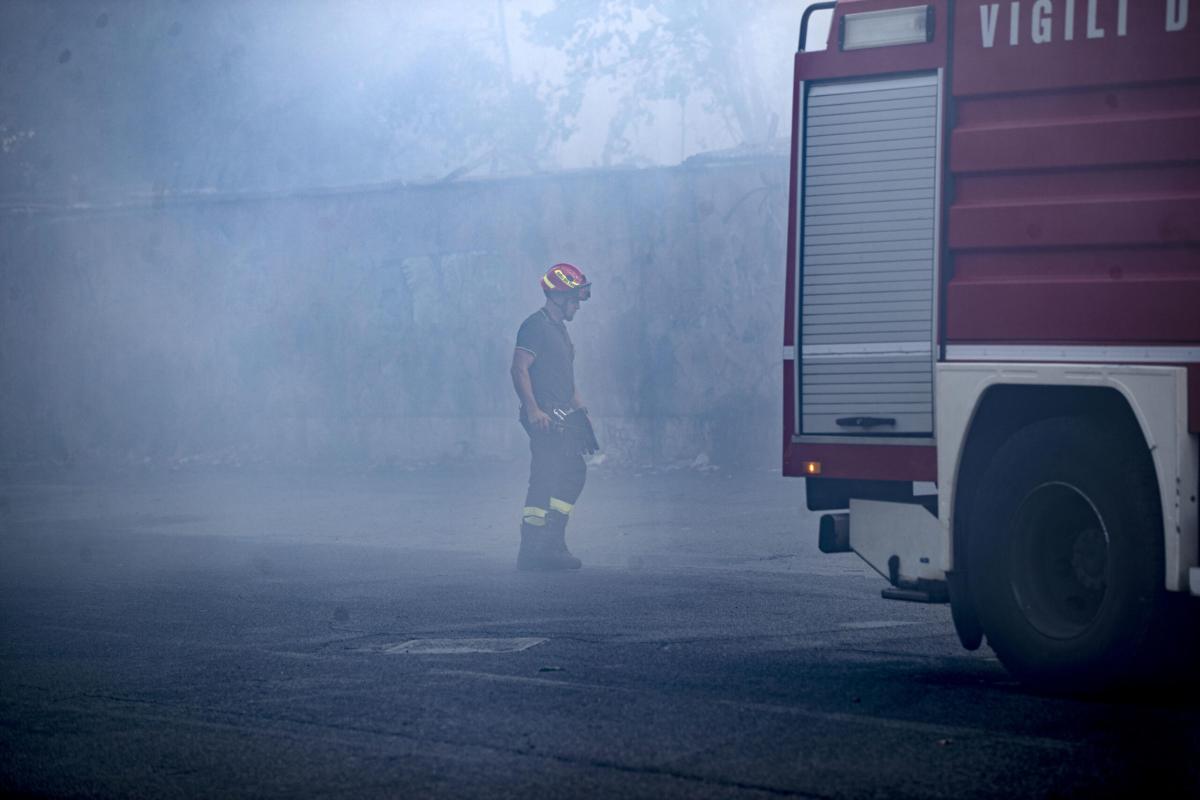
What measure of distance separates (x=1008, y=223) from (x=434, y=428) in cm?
1418

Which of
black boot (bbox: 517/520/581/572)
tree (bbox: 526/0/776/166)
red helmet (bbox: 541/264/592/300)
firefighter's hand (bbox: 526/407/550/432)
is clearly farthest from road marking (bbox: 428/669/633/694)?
tree (bbox: 526/0/776/166)

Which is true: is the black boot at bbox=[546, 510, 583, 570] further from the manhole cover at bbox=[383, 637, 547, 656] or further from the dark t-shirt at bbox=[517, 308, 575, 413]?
the manhole cover at bbox=[383, 637, 547, 656]

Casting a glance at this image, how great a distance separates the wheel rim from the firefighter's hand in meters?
5.23

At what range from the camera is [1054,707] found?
5852mm

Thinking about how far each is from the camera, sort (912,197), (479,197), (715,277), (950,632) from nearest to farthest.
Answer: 1. (912,197)
2. (950,632)
3. (715,277)
4. (479,197)

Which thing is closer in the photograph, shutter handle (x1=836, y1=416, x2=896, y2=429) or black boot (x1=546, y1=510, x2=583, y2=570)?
shutter handle (x1=836, y1=416, x2=896, y2=429)

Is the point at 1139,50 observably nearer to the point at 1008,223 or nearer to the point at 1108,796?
the point at 1008,223

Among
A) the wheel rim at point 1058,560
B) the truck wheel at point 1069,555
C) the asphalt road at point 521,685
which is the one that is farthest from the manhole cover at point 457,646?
the wheel rim at point 1058,560

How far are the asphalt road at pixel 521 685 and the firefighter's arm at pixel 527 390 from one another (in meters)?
1.07

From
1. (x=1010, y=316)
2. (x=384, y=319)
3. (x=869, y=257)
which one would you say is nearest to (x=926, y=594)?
(x=1010, y=316)

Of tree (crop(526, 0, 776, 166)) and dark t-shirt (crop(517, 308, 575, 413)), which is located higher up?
tree (crop(526, 0, 776, 166))

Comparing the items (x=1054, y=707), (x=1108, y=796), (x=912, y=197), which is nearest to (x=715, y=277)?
(x=912, y=197)

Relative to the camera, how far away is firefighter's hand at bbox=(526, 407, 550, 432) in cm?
1114

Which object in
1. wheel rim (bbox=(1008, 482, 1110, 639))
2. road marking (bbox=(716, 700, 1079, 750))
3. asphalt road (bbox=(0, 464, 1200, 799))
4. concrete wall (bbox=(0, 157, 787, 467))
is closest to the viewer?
asphalt road (bbox=(0, 464, 1200, 799))
